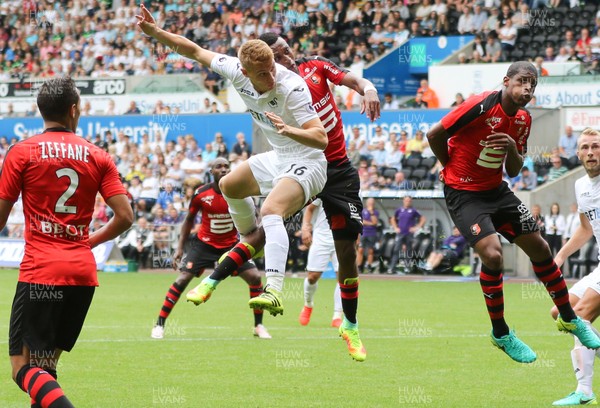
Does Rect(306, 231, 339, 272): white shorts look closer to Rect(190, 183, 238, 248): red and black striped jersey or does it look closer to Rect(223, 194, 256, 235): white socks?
Rect(190, 183, 238, 248): red and black striped jersey

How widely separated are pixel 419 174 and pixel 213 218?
1175 centimetres

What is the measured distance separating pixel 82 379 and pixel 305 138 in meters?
3.81

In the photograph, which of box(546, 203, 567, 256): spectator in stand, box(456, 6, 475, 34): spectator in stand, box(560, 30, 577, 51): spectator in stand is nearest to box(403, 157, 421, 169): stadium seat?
box(546, 203, 567, 256): spectator in stand

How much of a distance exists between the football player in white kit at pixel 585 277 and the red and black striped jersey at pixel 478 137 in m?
0.58

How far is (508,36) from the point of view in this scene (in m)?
29.5

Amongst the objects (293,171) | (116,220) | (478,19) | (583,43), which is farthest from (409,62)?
(116,220)

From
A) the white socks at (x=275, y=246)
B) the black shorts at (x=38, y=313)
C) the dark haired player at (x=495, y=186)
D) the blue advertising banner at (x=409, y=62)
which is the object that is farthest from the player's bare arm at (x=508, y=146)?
the blue advertising banner at (x=409, y=62)

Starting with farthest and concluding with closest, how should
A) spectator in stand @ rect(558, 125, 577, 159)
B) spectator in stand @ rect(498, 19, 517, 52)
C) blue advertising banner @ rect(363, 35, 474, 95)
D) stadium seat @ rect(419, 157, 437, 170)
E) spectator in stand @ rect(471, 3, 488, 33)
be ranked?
1. blue advertising banner @ rect(363, 35, 474, 95)
2. spectator in stand @ rect(471, 3, 488, 33)
3. spectator in stand @ rect(498, 19, 517, 52)
4. stadium seat @ rect(419, 157, 437, 170)
5. spectator in stand @ rect(558, 125, 577, 159)

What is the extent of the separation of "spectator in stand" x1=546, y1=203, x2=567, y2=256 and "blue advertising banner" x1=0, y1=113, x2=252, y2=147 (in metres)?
9.11

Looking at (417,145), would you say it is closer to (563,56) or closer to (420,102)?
(420,102)

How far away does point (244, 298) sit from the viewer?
21.1 m

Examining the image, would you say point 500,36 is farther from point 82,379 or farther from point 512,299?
point 82,379

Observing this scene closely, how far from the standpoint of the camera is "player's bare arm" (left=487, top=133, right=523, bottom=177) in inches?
376

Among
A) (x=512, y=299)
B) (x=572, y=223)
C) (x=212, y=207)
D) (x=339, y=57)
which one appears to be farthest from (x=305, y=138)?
(x=339, y=57)
